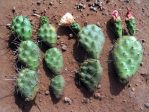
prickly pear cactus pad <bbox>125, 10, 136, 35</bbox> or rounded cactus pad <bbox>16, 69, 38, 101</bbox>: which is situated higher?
prickly pear cactus pad <bbox>125, 10, 136, 35</bbox>

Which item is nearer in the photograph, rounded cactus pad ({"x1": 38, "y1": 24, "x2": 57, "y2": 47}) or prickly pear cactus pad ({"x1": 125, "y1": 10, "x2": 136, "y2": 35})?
rounded cactus pad ({"x1": 38, "y1": 24, "x2": 57, "y2": 47})

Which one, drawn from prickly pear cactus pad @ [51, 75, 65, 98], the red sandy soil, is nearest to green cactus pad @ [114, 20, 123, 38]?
the red sandy soil

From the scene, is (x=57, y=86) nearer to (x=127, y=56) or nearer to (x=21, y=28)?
(x=21, y=28)

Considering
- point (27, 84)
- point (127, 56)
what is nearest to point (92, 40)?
point (127, 56)

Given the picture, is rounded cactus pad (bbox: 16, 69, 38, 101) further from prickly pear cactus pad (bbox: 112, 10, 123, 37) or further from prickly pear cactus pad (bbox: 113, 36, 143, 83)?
prickly pear cactus pad (bbox: 112, 10, 123, 37)

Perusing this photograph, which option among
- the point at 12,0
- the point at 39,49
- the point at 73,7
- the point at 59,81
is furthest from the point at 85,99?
the point at 12,0

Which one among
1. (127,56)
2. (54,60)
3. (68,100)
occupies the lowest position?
(68,100)

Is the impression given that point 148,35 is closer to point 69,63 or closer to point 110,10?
point 110,10
